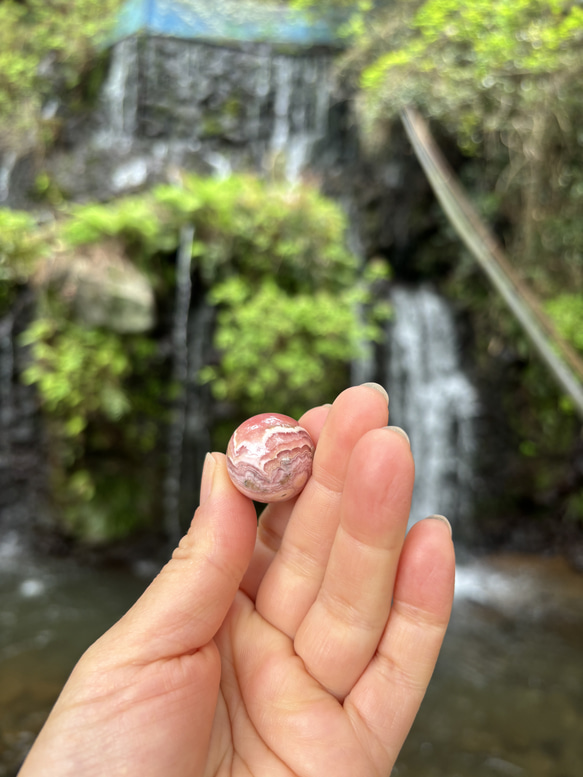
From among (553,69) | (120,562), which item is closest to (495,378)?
(553,69)

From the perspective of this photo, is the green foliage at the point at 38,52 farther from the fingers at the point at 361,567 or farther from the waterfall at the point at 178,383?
the fingers at the point at 361,567

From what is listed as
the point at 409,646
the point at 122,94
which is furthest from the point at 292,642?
the point at 122,94

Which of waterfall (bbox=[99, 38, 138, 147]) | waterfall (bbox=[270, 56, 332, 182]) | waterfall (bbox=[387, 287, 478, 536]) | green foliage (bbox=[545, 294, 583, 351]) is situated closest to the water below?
waterfall (bbox=[387, 287, 478, 536])

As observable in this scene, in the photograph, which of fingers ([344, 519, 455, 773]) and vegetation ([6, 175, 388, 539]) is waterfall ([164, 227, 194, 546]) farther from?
fingers ([344, 519, 455, 773])

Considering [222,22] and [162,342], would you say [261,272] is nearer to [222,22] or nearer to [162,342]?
[162,342]

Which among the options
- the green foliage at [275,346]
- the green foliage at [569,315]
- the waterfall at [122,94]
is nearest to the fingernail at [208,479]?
the green foliage at [275,346]

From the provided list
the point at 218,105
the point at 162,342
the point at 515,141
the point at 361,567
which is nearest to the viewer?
the point at 361,567

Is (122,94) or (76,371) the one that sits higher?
(122,94)
